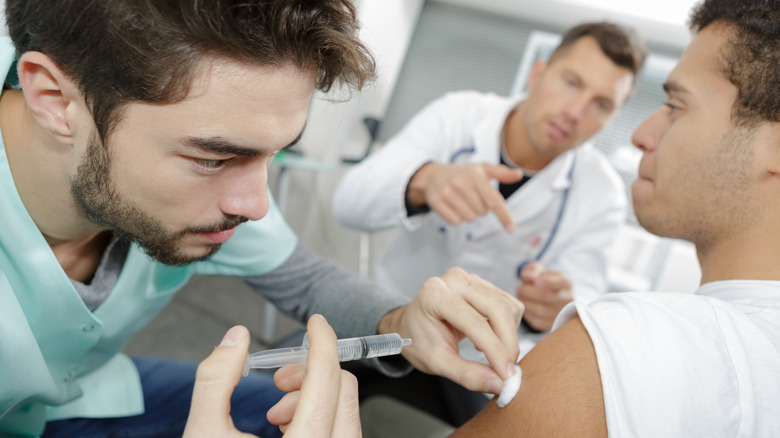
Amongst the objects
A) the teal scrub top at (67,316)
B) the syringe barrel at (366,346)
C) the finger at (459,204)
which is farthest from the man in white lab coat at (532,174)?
the syringe barrel at (366,346)

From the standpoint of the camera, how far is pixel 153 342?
1946 millimetres

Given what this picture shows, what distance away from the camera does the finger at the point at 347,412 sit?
0.47m

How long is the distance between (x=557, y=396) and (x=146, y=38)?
23.5 inches

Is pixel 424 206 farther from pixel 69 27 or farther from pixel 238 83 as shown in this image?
pixel 69 27

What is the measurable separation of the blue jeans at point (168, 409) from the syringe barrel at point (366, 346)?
15.9 inches

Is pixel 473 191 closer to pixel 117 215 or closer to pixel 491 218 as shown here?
pixel 491 218

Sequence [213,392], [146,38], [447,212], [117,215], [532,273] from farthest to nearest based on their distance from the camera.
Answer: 1. [532,273]
2. [447,212]
3. [117,215]
4. [146,38]
5. [213,392]

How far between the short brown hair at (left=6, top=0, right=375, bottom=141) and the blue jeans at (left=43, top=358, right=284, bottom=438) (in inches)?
22.8

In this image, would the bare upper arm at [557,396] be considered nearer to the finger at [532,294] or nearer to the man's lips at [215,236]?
the man's lips at [215,236]

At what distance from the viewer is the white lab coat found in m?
1.52

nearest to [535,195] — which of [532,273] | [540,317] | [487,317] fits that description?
[532,273]

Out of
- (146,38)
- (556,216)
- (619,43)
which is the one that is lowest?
(556,216)

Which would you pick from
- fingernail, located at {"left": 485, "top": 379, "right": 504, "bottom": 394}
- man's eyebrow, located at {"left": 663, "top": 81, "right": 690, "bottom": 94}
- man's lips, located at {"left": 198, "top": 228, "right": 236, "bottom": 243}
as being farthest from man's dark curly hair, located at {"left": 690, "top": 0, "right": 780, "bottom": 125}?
man's lips, located at {"left": 198, "top": 228, "right": 236, "bottom": 243}

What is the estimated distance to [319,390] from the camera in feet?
1.43
